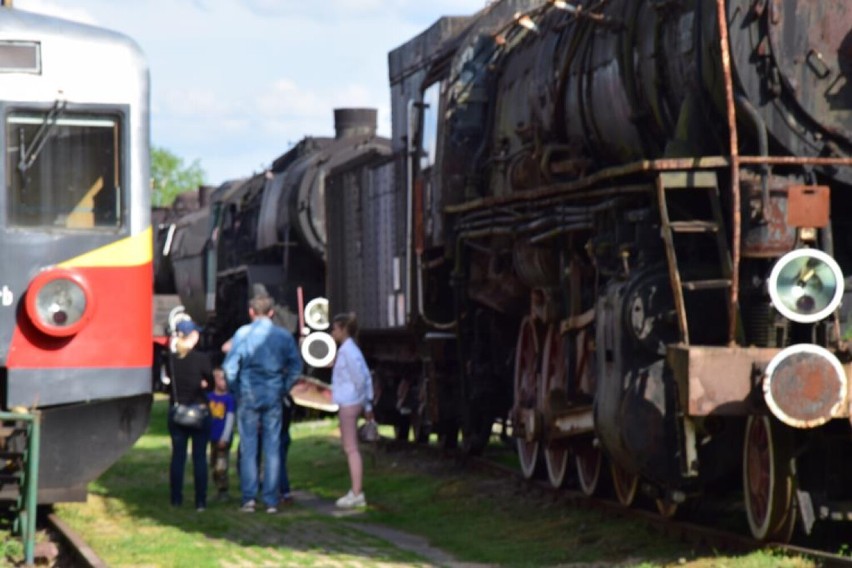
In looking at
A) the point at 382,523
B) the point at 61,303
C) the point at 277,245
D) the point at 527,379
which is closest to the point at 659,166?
the point at 61,303

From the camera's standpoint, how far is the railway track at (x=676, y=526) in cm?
935

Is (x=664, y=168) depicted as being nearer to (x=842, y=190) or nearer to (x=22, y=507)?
(x=842, y=190)

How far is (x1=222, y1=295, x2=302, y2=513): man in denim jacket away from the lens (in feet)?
44.4

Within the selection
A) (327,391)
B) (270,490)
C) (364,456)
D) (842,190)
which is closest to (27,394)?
(270,490)

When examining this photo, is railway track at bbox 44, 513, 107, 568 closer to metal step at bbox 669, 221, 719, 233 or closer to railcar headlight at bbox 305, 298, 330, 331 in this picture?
metal step at bbox 669, 221, 719, 233

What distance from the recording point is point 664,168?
9.76m

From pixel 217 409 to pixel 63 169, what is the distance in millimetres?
3846

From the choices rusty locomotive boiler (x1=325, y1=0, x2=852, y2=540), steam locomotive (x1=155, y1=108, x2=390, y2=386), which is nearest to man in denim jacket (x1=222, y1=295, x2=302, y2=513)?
rusty locomotive boiler (x1=325, y1=0, x2=852, y2=540)

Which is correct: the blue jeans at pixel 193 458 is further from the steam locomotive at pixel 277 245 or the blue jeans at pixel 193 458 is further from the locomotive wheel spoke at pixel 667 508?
the steam locomotive at pixel 277 245

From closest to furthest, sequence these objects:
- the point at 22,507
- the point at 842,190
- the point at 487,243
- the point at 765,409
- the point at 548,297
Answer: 1. the point at 765,409
2. the point at 842,190
3. the point at 22,507
4. the point at 548,297
5. the point at 487,243

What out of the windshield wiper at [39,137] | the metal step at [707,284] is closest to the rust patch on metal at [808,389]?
the metal step at [707,284]

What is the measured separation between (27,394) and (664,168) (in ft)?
13.0

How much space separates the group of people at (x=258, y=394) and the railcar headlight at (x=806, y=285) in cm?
520

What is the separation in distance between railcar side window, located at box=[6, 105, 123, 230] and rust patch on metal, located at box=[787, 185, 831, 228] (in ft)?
13.4
